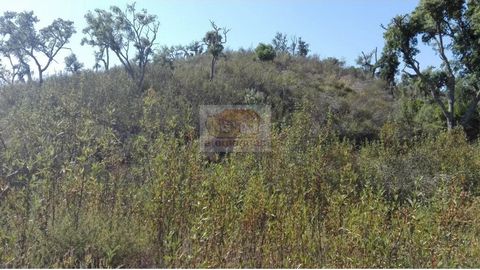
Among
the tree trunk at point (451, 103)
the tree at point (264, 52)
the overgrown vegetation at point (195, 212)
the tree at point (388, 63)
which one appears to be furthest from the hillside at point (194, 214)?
the tree at point (264, 52)

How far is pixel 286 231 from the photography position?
3.01 m

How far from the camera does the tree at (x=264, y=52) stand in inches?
907

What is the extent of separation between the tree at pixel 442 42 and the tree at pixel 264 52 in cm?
811

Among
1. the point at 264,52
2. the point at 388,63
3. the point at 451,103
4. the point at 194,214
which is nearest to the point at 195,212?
the point at 194,214

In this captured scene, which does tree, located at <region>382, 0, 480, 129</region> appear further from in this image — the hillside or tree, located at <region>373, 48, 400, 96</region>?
the hillside

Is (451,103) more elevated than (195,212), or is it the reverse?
(451,103)

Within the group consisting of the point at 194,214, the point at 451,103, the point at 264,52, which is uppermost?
the point at 264,52

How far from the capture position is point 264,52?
23.0 meters

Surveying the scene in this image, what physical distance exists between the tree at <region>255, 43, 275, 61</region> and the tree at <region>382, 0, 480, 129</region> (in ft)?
26.6

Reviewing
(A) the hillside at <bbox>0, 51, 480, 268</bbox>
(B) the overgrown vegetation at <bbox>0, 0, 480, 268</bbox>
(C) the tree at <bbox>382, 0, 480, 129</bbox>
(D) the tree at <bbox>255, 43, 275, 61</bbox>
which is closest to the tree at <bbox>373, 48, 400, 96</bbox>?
(C) the tree at <bbox>382, 0, 480, 129</bbox>

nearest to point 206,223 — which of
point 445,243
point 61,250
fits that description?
point 61,250

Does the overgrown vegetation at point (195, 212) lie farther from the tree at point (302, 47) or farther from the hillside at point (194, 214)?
the tree at point (302, 47)

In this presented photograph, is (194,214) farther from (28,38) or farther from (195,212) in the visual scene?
(28,38)

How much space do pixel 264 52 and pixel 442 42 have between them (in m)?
9.96
